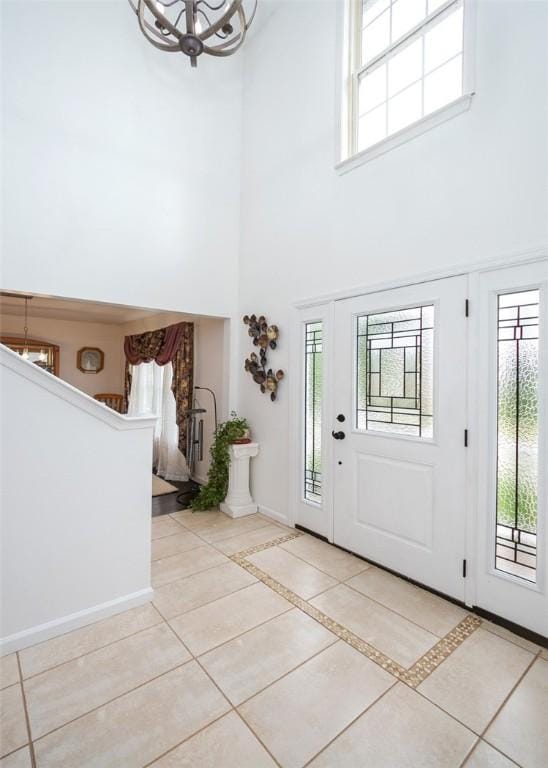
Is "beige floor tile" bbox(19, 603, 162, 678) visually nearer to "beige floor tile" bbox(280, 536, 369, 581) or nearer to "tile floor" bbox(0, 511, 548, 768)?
"tile floor" bbox(0, 511, 548, 768)

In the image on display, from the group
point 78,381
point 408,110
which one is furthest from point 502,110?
point 78,381

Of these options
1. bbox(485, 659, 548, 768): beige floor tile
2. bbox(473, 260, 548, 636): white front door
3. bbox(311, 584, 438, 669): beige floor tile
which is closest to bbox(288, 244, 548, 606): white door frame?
bbox(473, 260, 548, 636): white front door

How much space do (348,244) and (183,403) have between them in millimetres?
3284

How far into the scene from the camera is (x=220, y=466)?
13.5 feet

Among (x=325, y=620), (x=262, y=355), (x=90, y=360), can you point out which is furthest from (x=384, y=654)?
(x=90, y=360)

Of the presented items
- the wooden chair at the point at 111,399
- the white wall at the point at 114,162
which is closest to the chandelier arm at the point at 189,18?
the white wall at the point at 114,162

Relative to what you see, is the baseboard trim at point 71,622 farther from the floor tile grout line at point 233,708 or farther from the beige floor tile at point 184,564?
the floor tile grout line at point 233,708

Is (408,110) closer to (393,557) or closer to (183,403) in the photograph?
(393,557)

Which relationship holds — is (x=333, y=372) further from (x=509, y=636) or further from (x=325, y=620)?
(x=509, y=636)

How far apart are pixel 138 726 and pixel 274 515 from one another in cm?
239

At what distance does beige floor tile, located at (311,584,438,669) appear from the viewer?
1982 millimetres

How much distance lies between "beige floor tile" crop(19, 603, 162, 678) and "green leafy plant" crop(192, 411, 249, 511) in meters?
1.75

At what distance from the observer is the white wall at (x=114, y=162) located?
3082 mm

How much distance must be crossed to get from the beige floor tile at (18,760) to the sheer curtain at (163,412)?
4.01 metres
